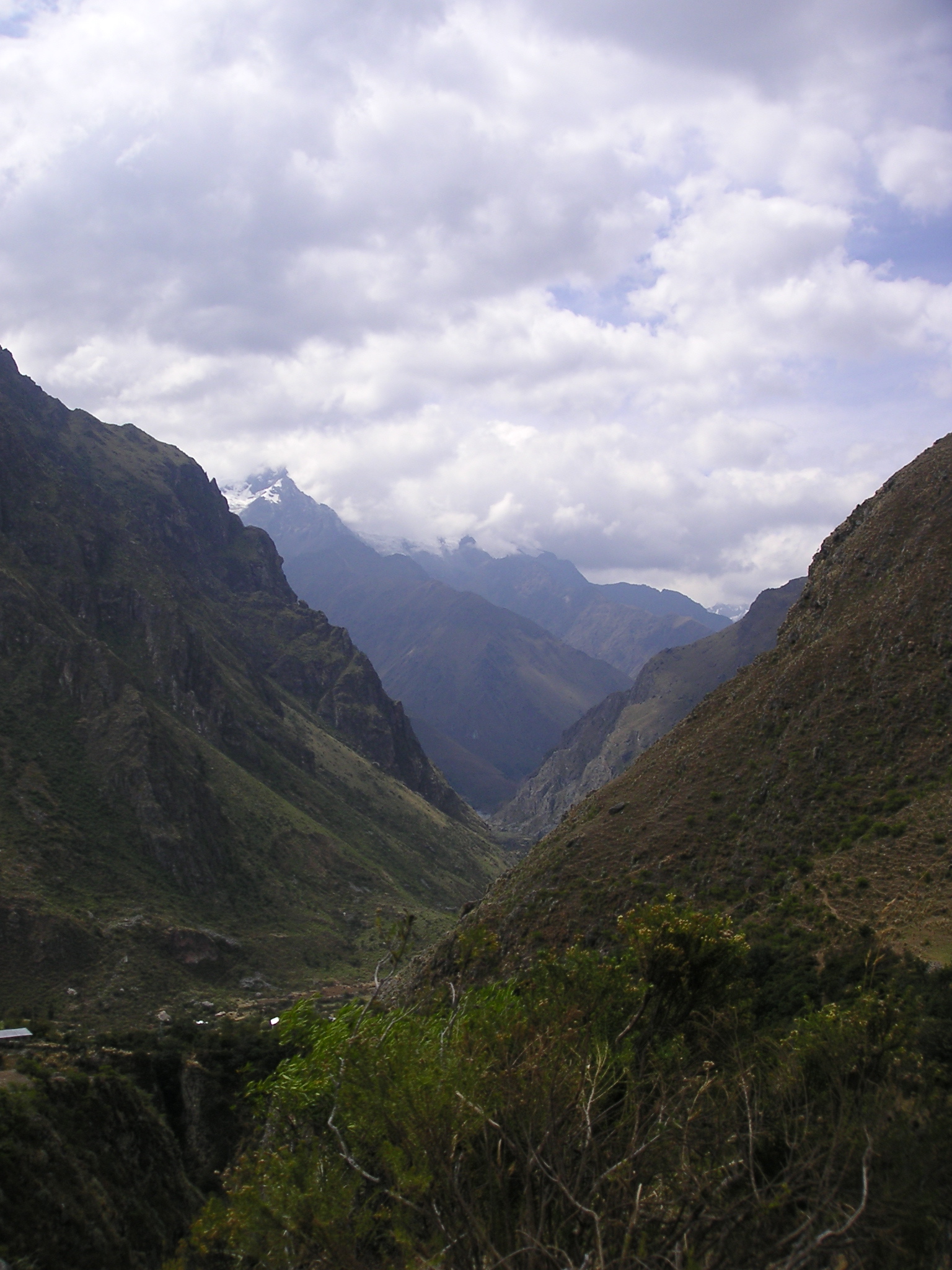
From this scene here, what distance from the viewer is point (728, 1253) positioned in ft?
41.0

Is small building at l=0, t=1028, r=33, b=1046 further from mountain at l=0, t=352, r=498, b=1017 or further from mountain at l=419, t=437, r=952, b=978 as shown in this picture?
mountain at l=0, t=352, r=498, b=1017

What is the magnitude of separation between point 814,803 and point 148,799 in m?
92.6

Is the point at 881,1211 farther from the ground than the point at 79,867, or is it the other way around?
the point at 881,1211

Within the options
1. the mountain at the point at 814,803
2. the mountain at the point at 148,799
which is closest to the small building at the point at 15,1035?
the mountain at the point at 814,803

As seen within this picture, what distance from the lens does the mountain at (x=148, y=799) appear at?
83.2 m

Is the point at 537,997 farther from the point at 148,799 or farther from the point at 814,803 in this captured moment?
the point at 148,799

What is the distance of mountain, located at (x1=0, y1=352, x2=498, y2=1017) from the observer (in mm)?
83188

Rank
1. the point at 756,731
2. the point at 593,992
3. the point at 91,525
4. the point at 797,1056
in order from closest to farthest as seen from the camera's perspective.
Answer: the point at 797,1056
the point at 593,992
the point at 756,731
the point at 91,525

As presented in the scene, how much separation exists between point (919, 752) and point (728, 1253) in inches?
1519

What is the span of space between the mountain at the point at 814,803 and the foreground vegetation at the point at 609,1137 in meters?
15.0

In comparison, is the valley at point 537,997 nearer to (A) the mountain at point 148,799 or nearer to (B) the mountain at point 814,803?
(B) the mountain at point 814,803

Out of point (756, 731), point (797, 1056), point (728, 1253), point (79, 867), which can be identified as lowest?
point (79, 867)

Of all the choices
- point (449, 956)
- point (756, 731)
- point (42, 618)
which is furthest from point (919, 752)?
point (42, 618)

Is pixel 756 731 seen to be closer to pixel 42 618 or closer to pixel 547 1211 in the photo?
pixel 547 1211
